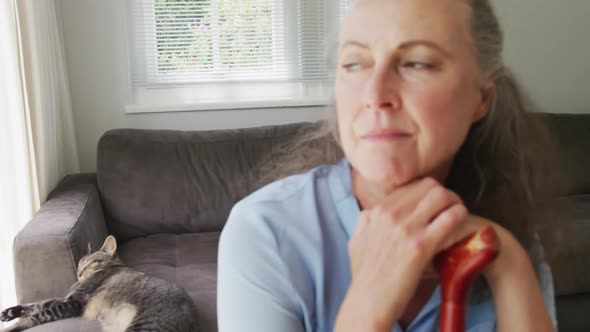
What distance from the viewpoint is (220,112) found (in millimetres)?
3199

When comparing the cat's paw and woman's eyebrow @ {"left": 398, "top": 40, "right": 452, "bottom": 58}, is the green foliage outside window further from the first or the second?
woman's eyebrow @ {"left": 398, "top": 40, "right": 452, "bottom": 58}

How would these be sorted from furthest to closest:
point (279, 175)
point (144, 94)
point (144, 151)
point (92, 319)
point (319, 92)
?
1. point (319, 92)
2. point (144, 94)
3. point (144, 151)
4. point (92, 319)
5. point (279, 175)

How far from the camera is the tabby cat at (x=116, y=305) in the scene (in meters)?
1.75

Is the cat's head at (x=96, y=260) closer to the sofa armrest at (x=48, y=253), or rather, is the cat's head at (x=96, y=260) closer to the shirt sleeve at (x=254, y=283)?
the sofa armrest at (x=48, y=253)

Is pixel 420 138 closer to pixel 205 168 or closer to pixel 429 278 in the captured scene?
pixel 429 278

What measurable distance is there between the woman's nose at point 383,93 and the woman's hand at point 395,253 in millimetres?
134

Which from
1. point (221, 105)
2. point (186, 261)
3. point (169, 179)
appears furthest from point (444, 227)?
point (221, 105)

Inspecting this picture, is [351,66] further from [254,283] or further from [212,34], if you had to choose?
[212,34]

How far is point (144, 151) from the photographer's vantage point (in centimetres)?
267

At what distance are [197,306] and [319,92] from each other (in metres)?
1.82

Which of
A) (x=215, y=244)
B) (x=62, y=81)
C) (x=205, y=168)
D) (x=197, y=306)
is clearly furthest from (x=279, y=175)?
(x=62, y=81)

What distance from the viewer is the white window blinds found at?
10.0ft

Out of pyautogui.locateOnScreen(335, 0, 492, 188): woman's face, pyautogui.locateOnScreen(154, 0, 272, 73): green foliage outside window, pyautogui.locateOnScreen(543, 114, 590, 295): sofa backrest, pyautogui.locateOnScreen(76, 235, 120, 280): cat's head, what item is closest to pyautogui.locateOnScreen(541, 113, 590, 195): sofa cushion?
pyautogui.locateOnScreen(543, 114, 590, 295): sofa backrest

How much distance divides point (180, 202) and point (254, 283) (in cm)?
196
